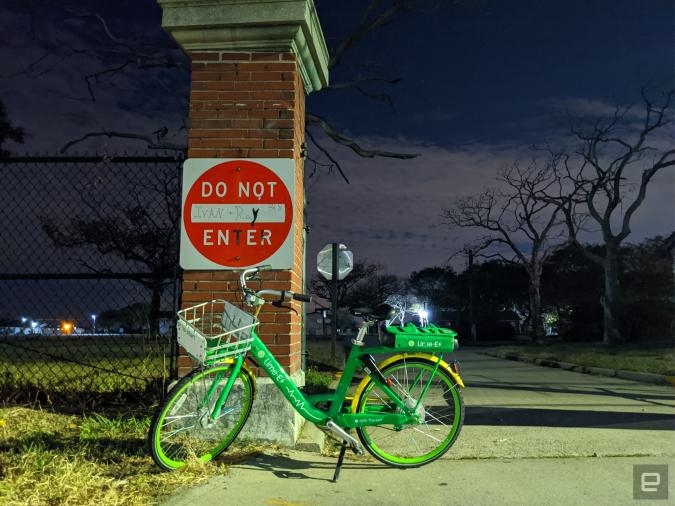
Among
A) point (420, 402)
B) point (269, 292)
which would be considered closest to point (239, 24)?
point (269, 292)

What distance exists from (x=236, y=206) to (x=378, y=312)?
168 centimetres

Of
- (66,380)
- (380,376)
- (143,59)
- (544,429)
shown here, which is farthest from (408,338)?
(143,59)

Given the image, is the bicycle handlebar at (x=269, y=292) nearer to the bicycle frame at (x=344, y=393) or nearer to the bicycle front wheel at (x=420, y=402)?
the bicycle frame at (x=344, y=393)

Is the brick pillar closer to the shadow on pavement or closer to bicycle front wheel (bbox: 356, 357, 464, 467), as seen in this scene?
bicycle front wheel (bbox: 356, 357, 464, 467)

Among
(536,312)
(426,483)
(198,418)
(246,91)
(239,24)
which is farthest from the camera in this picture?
(536,312)

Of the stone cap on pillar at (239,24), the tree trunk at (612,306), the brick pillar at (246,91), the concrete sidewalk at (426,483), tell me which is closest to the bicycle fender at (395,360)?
the concrete sidewalk at (426,483)

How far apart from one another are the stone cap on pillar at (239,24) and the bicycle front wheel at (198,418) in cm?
284

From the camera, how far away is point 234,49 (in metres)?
5.10

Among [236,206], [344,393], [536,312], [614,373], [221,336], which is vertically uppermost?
[236,206]

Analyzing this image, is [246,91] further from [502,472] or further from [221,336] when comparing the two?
[502,472]

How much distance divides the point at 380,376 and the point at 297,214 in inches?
71.3

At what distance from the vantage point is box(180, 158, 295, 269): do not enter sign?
4.94 m

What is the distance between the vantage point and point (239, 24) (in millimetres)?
4914

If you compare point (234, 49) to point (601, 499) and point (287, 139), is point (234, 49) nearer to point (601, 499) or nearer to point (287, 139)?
point (287, 139)
